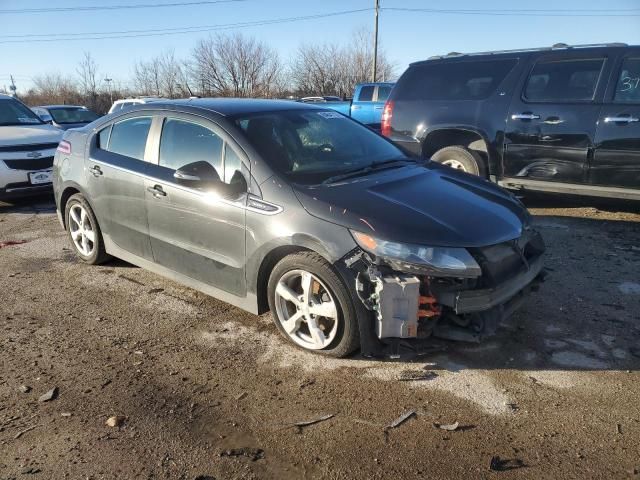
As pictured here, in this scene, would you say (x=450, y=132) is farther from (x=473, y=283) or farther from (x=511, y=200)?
(x=473, y=283)

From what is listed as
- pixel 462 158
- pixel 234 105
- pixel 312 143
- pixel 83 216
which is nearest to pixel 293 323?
pixel 312 143

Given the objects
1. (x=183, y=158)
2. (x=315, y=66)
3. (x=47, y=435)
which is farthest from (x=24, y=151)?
(x=315, y=66)

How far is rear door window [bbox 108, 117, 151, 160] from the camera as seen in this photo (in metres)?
4.39

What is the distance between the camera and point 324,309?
3.29 m

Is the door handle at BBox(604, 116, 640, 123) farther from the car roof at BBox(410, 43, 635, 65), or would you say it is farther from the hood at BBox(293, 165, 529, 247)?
the hood at BBox(293, 165, 529, 247)

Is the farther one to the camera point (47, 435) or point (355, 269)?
point (355, 269)

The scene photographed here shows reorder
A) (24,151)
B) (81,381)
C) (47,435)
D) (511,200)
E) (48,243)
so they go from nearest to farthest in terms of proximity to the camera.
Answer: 1. (47,435)
2. (81,381)
3. (511,200)
4. (48,243)
5. (24,151)

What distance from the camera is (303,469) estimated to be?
244 cm

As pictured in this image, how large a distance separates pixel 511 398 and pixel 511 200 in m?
1.58

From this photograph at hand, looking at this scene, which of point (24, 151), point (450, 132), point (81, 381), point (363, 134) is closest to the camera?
point (81, 381)

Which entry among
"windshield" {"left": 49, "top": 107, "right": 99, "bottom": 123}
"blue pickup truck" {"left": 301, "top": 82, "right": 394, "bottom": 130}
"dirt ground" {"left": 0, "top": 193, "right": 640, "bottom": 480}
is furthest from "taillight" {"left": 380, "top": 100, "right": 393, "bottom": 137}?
"windshield" {"left": 49, "top": 107, "right": 99, "bottom": 123}

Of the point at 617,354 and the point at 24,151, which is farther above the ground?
the point at 24,151

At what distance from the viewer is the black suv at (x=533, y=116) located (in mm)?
5820

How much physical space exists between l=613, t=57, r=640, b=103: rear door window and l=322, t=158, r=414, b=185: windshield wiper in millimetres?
3195
